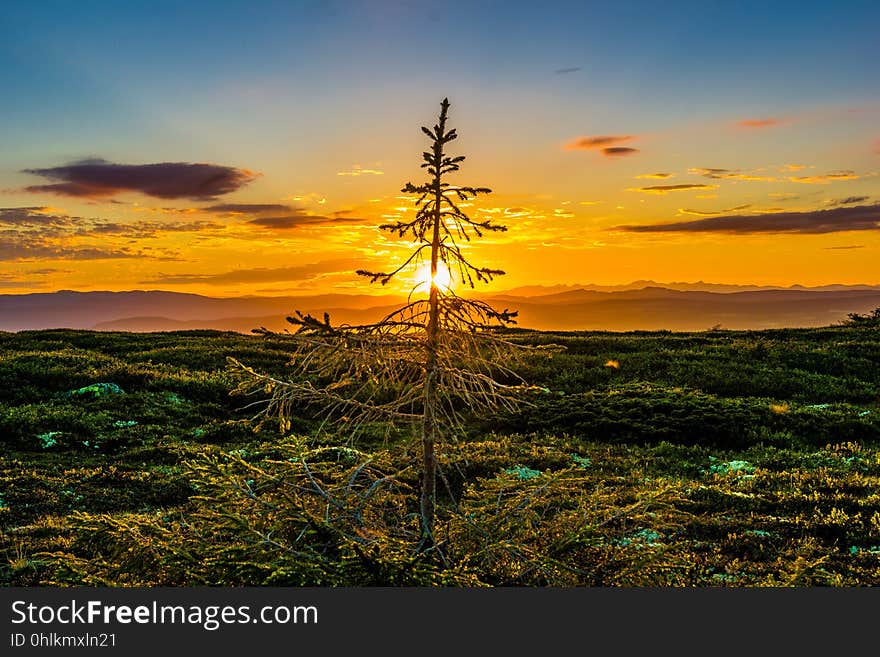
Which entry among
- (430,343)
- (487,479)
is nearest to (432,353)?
(430,343)

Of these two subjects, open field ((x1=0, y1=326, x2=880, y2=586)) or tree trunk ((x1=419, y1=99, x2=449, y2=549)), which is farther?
tree trunk ((x1=419, y1=99, x2=449, y2=549))

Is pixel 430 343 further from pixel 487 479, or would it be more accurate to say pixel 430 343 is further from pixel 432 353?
pixel 487 479

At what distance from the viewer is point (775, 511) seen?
13312 mm

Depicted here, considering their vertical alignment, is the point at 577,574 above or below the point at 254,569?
below

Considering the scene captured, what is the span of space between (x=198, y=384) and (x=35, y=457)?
31.6 feet

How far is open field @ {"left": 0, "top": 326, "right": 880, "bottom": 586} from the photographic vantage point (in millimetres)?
7281

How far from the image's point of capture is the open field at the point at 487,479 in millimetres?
7281

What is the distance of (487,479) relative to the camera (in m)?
11.1

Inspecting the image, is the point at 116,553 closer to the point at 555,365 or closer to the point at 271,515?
the point at 271,515

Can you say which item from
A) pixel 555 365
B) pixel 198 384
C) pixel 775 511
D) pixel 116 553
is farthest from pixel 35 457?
pixel 555 365

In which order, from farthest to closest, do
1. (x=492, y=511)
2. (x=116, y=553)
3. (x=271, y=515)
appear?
(x=492, y=511) < (x=271, y=515) < (x=116, y=553)

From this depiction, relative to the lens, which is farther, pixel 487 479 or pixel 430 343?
pixel 487 479

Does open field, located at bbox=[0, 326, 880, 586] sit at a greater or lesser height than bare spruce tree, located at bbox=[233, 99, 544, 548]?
lesser

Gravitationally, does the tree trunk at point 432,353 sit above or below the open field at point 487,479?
above
